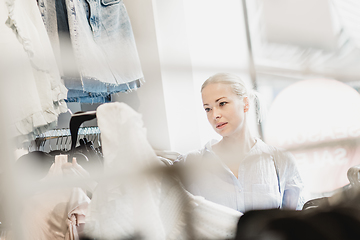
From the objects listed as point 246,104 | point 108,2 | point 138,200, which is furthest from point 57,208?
point 108,2

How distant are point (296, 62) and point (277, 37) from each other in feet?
0.27

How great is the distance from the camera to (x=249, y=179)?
44 centimetres

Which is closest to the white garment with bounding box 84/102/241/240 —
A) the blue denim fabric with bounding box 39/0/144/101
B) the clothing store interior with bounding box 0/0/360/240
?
the clothing store interior with bounding box 0/0/360/240

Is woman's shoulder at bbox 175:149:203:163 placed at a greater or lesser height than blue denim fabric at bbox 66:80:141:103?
lesser

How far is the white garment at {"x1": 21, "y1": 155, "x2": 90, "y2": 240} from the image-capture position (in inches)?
16.0

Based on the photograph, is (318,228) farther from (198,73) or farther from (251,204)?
(198,73)

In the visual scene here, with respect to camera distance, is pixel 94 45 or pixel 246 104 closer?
pixel 246 104

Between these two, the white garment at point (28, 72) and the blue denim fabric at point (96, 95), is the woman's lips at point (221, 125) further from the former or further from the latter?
the white garment at point (28, 72)

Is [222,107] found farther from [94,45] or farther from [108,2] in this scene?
[108,2]

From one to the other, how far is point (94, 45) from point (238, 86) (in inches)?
16.0

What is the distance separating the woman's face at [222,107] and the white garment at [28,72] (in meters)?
0.32

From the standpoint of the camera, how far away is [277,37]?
21.8 inches

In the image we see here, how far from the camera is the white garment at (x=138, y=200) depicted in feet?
1.30

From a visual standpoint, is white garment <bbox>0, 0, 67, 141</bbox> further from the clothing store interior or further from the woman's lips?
the woman's lips
